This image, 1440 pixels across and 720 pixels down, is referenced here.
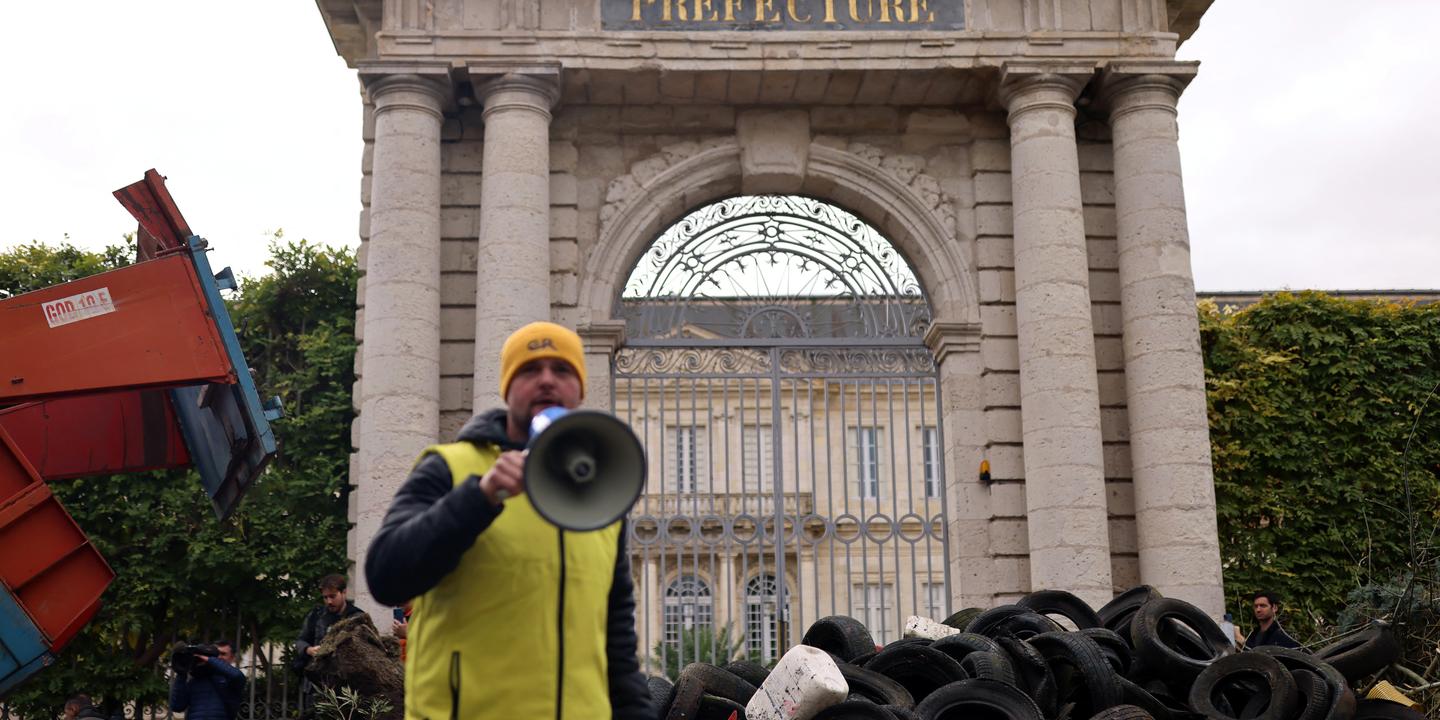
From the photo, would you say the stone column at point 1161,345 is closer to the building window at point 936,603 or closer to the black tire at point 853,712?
the building window at point 936,603

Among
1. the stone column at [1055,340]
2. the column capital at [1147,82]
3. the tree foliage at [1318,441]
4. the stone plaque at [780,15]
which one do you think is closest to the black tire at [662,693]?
the stone column at [1055,340]

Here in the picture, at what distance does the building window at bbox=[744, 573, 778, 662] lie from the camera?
13.1 meters

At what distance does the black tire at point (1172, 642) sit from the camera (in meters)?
8.48

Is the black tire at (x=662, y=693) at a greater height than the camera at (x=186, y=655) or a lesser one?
lesser

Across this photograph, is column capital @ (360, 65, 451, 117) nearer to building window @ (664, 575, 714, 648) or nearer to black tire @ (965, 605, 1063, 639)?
building window @ (664, 575, 714, 648)

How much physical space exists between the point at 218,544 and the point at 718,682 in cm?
827

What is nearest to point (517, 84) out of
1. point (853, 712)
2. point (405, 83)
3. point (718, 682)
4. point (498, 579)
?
point (405, 83)

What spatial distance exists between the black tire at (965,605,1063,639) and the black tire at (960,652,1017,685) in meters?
0.98

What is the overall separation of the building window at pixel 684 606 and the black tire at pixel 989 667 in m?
4.97

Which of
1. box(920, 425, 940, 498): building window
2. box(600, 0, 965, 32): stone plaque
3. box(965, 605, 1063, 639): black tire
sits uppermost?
box(600, 0, 965, 32): stone plaque

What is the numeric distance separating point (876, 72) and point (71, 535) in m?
8.13

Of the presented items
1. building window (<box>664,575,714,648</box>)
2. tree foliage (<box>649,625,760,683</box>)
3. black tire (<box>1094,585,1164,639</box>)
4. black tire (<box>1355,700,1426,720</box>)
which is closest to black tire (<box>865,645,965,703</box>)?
black tire (<box>1094,585,1164,639</box>)

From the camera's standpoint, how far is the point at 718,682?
297 inches

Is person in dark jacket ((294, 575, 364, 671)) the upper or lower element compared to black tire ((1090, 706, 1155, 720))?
upper
